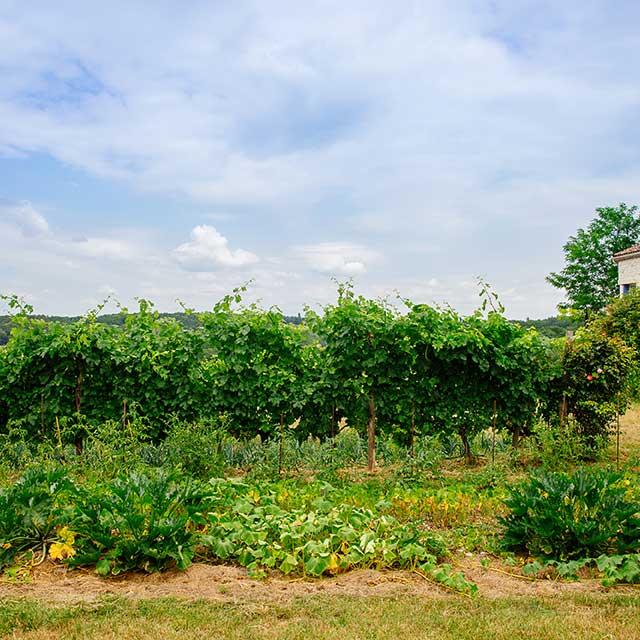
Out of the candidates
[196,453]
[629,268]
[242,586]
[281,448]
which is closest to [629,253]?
[629,268]

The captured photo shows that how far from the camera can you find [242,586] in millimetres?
4359

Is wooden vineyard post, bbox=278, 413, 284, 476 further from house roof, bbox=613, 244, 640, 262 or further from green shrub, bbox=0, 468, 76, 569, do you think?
house roof, bbox=613, 244, 640, 262

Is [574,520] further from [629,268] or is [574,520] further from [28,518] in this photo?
[629,268]

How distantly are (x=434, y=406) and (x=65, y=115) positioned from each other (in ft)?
20.8

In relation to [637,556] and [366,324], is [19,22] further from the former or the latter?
[637,556]

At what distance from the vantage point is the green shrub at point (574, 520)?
4.79 meters

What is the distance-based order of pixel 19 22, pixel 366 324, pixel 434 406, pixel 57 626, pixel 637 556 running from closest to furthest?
pixel 57 626
pixel 637 556
pixel 19 22
pixel 366 324
pixel 434 406

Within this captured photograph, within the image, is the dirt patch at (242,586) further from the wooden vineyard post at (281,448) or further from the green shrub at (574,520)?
the wooden vineyard post at (281,448)

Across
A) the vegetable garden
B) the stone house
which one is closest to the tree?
the stone house

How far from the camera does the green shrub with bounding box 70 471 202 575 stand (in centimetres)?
455

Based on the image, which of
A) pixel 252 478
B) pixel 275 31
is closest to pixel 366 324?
pixel 252 478

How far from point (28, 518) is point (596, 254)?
3647 centimetres

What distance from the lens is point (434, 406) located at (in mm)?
9070

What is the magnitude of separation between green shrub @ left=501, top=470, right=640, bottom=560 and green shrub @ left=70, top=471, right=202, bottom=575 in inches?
96.0
